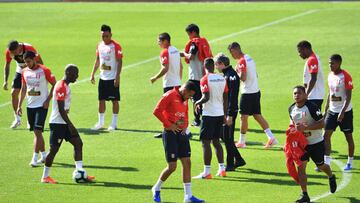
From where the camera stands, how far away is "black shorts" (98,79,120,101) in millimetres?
23141

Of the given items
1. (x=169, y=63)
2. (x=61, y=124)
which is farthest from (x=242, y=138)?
(x=61, y=124)

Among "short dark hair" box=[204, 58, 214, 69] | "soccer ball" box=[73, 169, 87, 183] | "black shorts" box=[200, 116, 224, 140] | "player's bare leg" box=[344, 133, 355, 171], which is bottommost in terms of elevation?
"soccer ball" box=[73, 169, 87, 183]

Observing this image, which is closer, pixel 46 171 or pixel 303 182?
pixel 303 182

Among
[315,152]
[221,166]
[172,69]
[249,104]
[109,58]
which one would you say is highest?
[109,58]

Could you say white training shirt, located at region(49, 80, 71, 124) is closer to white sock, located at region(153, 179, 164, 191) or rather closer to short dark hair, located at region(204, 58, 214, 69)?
white sock, located at region(153, 179, 164, 191)

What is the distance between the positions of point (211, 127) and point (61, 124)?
2871 millimetres

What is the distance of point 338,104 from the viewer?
18.4 metres

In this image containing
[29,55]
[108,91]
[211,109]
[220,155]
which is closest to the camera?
[211,109]

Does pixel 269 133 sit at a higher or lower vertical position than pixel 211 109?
lower

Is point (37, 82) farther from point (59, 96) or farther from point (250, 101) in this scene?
point (250, 101)

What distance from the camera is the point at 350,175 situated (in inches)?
716

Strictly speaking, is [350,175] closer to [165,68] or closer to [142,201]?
[142,201]

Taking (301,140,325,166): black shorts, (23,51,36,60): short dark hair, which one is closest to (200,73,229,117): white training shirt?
(301,140,325,166): black shorts

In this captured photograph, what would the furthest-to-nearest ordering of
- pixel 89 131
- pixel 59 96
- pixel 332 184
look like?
pixel 89 131 < pixel 59 96 < pixel 332 184
